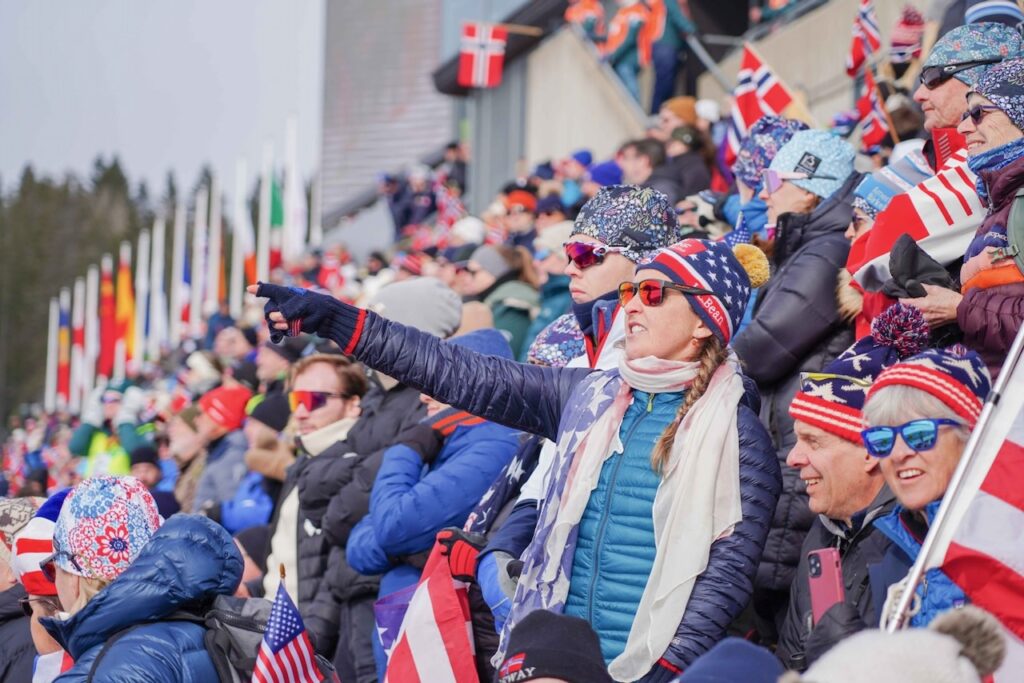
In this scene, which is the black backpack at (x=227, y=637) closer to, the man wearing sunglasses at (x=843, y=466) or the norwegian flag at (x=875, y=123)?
the man wearing sunglasses at (x=843, y=466)

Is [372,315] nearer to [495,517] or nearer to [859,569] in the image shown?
[495,517]

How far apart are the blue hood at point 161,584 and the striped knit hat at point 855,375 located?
1834 mm

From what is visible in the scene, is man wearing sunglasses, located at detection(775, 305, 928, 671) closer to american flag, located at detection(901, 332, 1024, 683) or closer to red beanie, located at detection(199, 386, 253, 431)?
american flag, located at detection(901, 332, 1024, 683)

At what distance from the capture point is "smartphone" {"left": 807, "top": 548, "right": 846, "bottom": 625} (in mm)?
3920

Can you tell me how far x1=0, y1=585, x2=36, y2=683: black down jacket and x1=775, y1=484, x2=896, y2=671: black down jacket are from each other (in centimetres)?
267

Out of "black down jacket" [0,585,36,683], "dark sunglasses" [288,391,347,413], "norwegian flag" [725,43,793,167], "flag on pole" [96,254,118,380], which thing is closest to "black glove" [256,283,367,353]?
"black down jacket" [0,585,36,683]

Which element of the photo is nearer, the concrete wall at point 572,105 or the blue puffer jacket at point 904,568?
the blue puffer jacket at point 904,568

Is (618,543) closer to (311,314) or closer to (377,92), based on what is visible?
(311,314)

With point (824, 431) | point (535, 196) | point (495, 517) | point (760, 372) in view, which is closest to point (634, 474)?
point (824, 431)

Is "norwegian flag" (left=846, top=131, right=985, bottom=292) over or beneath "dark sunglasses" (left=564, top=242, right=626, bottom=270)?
over

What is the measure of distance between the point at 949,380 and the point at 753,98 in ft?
21.0

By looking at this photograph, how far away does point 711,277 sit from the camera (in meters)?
4.66

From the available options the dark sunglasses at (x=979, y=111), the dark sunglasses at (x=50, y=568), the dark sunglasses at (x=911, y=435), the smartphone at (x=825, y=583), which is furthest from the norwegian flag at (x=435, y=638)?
the dark sunglasses at (x=979, y=111)

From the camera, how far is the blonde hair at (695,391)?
14.6ft
